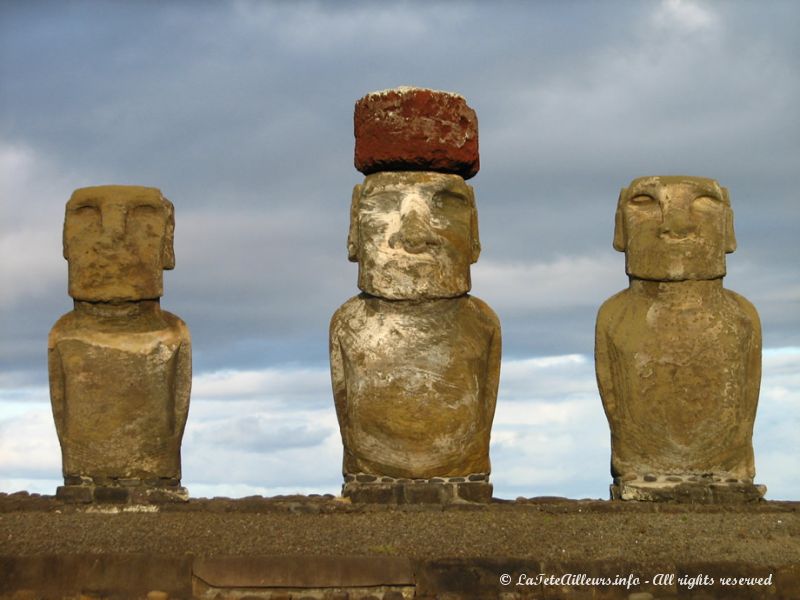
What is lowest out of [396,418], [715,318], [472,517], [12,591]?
[12,591]

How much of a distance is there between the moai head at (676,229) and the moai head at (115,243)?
4.52m

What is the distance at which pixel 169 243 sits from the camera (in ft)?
50.8

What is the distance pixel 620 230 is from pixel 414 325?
2312 mm

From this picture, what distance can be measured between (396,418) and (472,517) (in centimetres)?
150

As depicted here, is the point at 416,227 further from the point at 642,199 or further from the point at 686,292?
the point at 686,292

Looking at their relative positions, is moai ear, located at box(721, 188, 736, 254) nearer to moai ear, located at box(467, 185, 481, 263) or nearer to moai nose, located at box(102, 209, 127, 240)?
moai ear, located at box(467, 185, 481, 263)

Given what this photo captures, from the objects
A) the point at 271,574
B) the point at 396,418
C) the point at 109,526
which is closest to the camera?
the point at 271,574

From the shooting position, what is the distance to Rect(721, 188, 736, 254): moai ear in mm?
15383

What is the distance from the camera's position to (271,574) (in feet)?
39.2

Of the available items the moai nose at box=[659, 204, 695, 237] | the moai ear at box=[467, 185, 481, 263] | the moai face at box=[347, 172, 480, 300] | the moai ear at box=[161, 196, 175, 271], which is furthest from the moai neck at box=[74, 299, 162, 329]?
the moai nose at box=[659, 204, 695, 237]

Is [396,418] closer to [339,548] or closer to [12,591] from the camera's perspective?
[339,548]

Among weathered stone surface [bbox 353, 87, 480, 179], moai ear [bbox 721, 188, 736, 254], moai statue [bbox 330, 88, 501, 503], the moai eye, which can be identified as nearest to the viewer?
moai statue [bbox 330, 88, 501, 503]

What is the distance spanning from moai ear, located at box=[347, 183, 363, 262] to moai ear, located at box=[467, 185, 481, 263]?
1.04 metres

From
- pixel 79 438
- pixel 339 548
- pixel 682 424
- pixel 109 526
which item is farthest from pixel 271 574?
pixel 682 424
